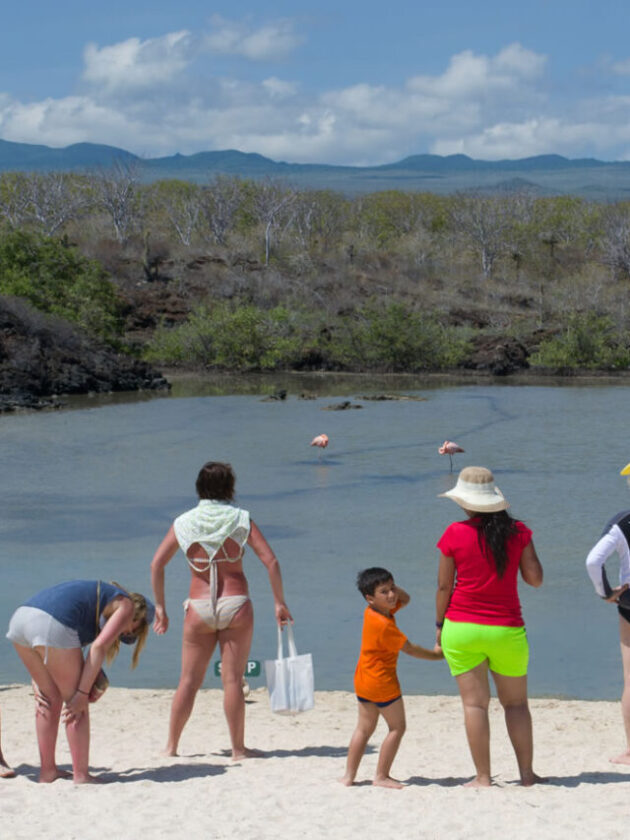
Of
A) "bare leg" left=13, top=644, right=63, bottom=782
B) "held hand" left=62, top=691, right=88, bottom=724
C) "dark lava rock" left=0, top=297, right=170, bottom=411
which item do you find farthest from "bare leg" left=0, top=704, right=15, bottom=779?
"dark lava rock" left=0, top=297, right=170, bottom=411

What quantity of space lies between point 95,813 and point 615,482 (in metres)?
9.54

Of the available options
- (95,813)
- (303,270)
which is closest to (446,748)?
(95,813)

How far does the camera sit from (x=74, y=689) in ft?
15.9

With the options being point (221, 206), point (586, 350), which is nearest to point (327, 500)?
point (586, 350)

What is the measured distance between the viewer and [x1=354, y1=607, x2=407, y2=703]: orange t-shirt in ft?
15.5

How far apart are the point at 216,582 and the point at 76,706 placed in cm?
78

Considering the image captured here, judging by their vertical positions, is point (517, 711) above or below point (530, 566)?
below

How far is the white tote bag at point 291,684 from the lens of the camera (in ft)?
16.5

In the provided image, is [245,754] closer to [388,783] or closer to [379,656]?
[388,783]

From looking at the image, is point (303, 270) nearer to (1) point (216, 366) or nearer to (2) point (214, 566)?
(1) point (216, 366)

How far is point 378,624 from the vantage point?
15.5ft

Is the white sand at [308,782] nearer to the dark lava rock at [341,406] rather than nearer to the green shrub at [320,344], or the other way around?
the dark lava rock at [341,406]

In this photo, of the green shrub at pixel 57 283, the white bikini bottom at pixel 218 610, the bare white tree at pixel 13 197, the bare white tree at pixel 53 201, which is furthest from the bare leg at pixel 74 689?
the bare white tree at pixel 13 197

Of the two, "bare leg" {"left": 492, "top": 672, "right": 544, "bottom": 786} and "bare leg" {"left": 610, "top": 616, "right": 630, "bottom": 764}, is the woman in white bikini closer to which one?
"bare leg" {"left": 492, "top": 672, "right": 544, "bottom": 786}
